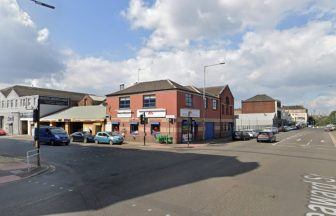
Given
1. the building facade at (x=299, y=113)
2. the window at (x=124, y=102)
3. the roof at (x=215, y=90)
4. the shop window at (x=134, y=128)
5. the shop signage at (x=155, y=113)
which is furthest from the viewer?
the building facade at (x=299, y=113)

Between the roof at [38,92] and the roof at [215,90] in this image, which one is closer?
the roof at [215,90]

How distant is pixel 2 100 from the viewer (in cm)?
6981

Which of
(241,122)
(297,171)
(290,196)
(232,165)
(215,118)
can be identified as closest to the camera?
(290,196)

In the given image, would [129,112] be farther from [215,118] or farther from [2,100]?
[2,100]

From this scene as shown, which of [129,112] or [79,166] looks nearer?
[79,166]

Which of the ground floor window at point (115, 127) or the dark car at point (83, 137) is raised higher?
the ground floor window at point (115, 127)

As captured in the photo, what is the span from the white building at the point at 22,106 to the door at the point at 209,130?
29702mm

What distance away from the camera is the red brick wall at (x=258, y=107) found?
10848 cm

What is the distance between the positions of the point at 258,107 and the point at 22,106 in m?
74.7

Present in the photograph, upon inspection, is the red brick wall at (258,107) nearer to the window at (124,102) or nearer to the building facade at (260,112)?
the building facade at (260,112)

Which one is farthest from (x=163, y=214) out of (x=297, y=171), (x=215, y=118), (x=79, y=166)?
(x=215, y=118)

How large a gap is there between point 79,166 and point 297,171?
1154cm

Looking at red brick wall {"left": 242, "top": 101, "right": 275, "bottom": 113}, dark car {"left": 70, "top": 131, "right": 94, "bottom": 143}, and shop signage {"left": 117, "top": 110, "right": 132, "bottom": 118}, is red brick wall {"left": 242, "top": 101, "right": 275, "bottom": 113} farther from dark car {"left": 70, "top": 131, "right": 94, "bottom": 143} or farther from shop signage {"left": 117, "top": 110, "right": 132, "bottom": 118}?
dark car {"left": 70, "top": 131, "right": 94, "bottom": 143}

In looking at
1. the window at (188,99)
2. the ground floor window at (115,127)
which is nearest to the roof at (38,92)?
the ground floor window at (115,127)
